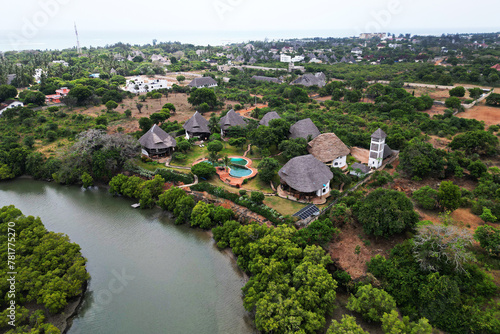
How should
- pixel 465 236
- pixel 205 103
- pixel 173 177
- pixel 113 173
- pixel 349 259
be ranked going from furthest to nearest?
pixel 205 103, pixel 113 173, pixel 173 177, pixel 349 259, pixel 465 236

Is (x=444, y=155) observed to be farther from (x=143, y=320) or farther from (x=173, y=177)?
(x=143, y=320)

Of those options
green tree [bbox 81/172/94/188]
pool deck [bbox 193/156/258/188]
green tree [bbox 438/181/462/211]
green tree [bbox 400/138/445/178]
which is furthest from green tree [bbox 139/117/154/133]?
green tree [bbox 438/181/462/211]

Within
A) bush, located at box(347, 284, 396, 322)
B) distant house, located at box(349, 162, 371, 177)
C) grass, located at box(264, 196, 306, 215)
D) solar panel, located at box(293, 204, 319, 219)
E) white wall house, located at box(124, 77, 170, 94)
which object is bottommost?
bush, located at box(347, 284, 396, 322)

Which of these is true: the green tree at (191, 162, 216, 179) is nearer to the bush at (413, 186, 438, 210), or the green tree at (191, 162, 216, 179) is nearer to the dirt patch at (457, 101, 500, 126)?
the bush at (413, 186, 438, 210)

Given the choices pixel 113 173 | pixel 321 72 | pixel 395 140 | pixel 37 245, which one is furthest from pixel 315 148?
pixel 321 72

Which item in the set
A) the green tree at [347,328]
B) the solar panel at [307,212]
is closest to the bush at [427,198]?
the solar panel at [307,212]

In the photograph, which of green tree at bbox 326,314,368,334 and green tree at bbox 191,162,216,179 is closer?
Answer: green tree at bbox 326,314,368,334

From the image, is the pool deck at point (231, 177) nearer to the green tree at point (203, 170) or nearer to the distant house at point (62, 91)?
the green tree at point (203, 170)
